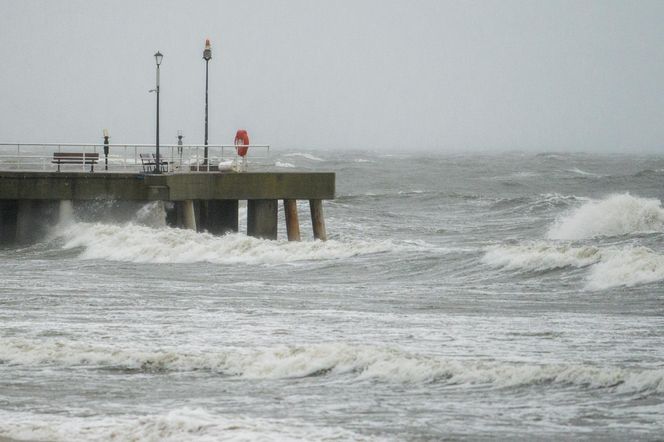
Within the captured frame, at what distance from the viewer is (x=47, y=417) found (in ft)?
37.6

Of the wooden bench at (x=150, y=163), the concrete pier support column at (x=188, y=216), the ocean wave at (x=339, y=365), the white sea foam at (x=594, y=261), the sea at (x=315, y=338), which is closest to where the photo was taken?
the sea at (x=315, y=338)

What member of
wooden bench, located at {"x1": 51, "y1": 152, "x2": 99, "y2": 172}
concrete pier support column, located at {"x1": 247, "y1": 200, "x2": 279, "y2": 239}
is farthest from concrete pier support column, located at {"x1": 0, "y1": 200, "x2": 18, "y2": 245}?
concrete pier support column, located at {"x1": 247, "y1": 200, "x2": 279, "y2": 239}

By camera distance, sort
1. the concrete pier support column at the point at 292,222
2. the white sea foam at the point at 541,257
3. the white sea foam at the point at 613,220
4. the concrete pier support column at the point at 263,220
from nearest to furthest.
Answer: the white sea foam at the point at 541,257, the concrete pier support column at the point at 263,220, the concrete pier support column at the point at 292,222, the white sea foam at the point at 613,220

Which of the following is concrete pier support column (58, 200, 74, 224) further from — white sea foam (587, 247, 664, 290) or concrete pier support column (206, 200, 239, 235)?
white sea foam (587, 247, 664, 290)

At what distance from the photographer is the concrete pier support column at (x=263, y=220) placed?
97.1 feet

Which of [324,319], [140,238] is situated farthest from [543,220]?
[324,319]

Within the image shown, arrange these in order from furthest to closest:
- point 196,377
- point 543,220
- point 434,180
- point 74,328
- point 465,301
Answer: point 434,180
point 543,220
point 465,301
point 74,328
point 196,377

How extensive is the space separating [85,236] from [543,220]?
1975cm

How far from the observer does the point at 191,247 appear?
88.9ft

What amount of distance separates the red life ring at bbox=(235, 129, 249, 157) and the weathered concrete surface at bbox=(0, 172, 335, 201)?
2055 millimetres

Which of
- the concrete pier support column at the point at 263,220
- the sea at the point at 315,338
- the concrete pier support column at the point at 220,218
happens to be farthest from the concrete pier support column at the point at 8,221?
the concrete pier support column at the point at 263,220

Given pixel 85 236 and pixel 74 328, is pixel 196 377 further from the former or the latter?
pixel 85 236

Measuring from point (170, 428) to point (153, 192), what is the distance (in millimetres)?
18329

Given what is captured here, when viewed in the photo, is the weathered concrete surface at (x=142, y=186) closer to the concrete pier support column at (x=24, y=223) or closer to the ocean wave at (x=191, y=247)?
the concrete pier support column at (x=24, y=223)
